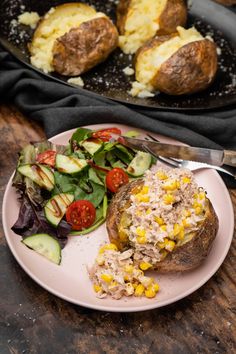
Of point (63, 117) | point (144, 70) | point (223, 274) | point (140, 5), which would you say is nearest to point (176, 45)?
point (144, 70)

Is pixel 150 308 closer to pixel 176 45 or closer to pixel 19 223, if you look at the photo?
pixel 19 223

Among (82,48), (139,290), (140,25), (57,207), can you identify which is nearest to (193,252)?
(139,290)

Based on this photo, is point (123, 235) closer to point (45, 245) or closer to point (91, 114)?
point (45, 245)

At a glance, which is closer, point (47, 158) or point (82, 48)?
point (47, 158)

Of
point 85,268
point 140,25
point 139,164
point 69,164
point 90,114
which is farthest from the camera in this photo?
point 140,25

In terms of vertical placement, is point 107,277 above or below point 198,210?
below

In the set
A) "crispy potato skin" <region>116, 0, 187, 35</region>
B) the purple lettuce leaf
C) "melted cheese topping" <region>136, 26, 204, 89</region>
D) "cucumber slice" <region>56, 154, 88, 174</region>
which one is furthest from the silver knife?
"crispy potato skin" <region>116, 0, 187, 35</region>

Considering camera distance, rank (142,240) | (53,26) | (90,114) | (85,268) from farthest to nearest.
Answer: (53,26), (90,114), (85,268), (142,240)

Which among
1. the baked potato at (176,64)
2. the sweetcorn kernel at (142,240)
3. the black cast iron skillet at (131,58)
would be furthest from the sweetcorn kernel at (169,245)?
the baked potato at (176,64)
